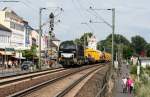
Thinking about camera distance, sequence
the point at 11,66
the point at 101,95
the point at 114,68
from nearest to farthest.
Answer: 1. the point at 101,95
2. the point at 114,68
3. the point at 11,66

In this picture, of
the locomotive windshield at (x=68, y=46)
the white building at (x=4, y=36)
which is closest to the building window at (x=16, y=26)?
the white building at (x=4, y=36)

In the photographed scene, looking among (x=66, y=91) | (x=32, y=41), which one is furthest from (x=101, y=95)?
(x=32, y=41)

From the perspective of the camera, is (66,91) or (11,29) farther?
(11,29)

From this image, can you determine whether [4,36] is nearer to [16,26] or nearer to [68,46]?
[16,26]

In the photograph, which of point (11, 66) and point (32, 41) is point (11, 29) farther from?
point (11, 66)

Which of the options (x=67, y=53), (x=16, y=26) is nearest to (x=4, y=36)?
(x=16, y=26)

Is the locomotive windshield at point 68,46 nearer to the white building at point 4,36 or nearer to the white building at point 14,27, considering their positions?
the white building at point 4,36

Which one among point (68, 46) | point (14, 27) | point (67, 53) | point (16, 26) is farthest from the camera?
point (16, 26)

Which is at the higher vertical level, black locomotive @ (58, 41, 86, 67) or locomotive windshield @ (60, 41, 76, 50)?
locomotive windshield @ (60, 41, 76, 50)

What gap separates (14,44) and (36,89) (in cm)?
9092

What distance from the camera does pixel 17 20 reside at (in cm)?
12950

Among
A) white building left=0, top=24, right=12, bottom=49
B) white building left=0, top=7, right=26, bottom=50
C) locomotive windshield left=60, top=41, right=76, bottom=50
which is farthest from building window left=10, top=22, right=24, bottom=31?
locomotive windshield left=60, top=41, right=76, bottom=50

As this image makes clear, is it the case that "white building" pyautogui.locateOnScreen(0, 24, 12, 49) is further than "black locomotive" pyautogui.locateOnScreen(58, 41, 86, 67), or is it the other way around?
"white building" pyautogui.locateOnScreen(0, 24, 12, 49)

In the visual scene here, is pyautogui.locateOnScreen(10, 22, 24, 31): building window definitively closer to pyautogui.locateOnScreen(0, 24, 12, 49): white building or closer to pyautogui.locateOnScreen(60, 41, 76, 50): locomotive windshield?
pyautogui.locateOnScreen(0, 24, 12, 49): white building
